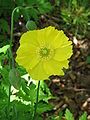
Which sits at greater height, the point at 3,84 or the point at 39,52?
the point at 39,52

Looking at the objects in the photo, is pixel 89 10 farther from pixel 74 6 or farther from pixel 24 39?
pixel 24 39

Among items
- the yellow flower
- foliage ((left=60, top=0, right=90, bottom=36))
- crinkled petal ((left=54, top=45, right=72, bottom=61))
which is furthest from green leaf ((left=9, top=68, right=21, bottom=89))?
foliage ((left=60, top=0, right=90, bottom=36))

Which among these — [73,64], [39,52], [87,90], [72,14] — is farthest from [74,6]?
[39,52]

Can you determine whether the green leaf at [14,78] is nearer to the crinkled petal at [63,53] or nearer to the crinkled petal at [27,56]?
the crinkled petal at [27,56]

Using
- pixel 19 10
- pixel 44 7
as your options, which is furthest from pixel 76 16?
pixel 19 10

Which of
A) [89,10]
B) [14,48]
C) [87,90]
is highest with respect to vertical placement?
[89,10]

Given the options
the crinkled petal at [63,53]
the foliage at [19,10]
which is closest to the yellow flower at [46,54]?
the crinkled petal at [63,53]
